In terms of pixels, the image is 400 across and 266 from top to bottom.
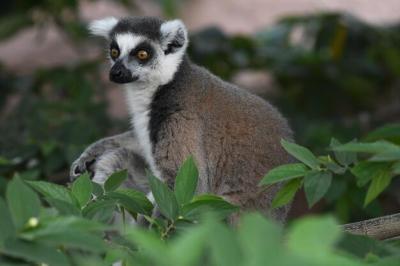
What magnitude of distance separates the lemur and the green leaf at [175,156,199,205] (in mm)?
1414

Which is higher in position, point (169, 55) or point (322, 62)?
point (169, 55)

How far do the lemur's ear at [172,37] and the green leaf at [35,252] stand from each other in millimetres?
2734

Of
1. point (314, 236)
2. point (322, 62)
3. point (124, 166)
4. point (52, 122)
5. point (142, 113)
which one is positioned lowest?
point (322, 62)

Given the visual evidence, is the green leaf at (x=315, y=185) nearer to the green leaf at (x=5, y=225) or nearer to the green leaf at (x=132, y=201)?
the green leaf at (x=132, y=201)

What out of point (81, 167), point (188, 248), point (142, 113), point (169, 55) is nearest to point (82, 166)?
point (81, 167)

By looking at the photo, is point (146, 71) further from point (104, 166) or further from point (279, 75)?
point (279, 75)

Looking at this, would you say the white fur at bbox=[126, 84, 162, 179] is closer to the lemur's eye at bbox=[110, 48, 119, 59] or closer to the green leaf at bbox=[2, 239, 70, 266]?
the lemur's eye at bbox=[110, 48, 119, 59]

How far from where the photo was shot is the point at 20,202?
197cm

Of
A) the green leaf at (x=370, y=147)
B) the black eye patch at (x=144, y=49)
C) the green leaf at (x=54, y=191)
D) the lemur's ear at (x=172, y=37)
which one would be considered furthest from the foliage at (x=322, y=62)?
the green leaf at (x=370, y=147)

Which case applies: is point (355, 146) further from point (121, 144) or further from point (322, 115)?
point (322, 115)

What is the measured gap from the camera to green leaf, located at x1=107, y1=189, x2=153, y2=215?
269cm

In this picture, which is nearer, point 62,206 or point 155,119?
point 62,206

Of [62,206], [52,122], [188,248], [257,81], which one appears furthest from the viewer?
[257,81]

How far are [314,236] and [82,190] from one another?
1.27 m
